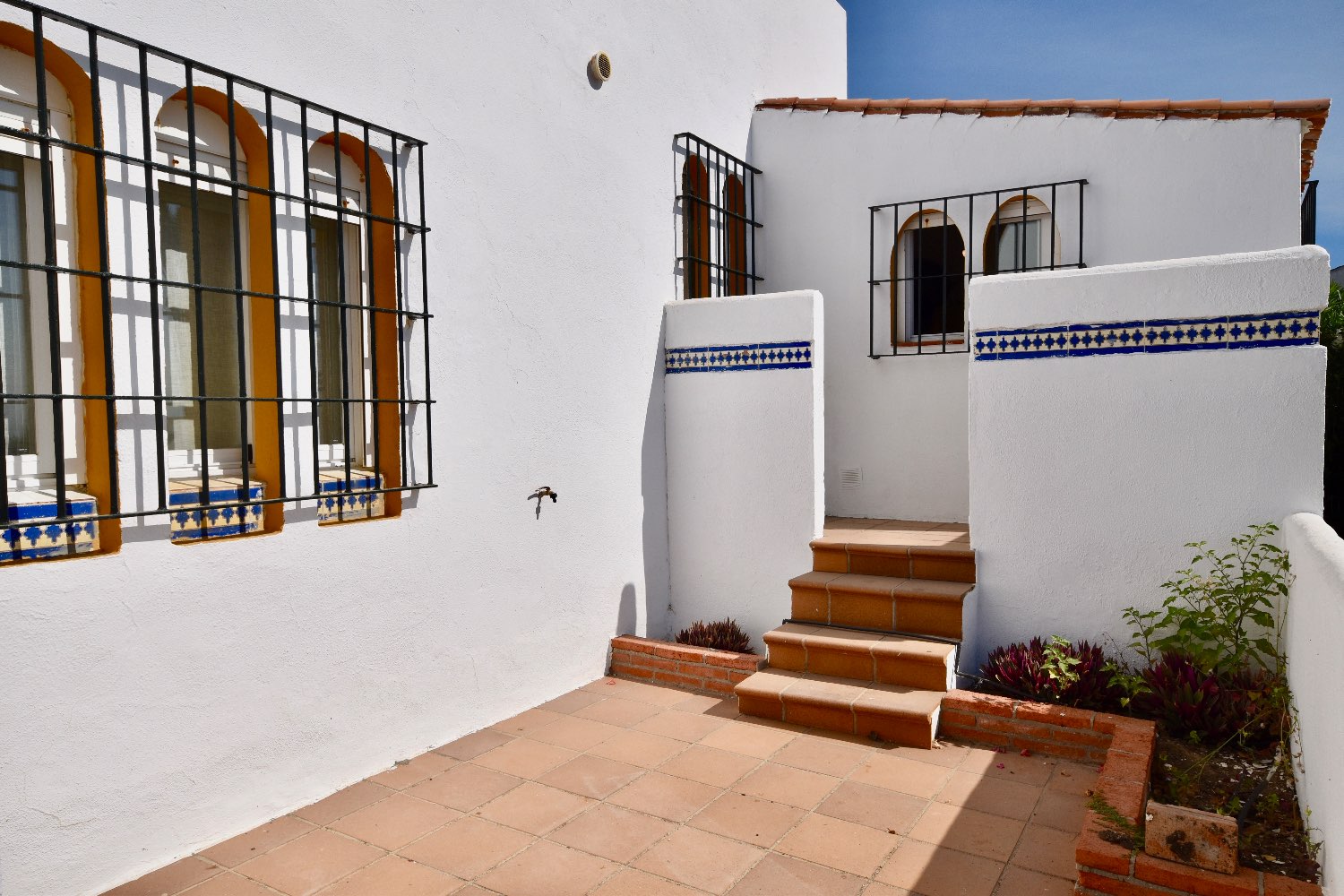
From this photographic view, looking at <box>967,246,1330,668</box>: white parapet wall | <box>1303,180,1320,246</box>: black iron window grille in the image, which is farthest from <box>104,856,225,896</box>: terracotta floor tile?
<box>1303,180,1320,246</box>: black iron window grille

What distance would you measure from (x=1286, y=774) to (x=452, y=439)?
4145mm

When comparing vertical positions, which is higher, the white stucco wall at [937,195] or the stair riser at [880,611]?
the white stucco wall at [937,195]

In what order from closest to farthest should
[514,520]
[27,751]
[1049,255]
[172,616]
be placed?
[27,751]
[172,616]
[514,520]
[1049,255]

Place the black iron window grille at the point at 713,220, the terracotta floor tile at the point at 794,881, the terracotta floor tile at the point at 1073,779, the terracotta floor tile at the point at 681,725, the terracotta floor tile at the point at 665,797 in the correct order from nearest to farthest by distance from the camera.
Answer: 1. the terracotta floor tile at the point at 794,881
2. the terracotta floor tile at the point at 665,797
3. the terracotta floor tile at the point at 1073,779
4. the terracotta floor tile at the point at 681,725
5. the black iron window grille at the point at 713,220

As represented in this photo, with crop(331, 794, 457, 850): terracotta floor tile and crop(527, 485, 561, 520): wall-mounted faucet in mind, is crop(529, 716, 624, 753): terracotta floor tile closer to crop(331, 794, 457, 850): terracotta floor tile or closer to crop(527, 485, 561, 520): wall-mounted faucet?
crop(331, 794, 457, 850): terracotta floor tile

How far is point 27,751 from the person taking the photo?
9.64 ft

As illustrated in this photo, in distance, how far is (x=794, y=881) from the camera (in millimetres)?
3266

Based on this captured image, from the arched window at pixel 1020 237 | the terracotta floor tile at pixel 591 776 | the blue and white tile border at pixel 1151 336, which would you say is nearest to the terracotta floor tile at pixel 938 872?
the terracotta floor tile at pixel 591 776

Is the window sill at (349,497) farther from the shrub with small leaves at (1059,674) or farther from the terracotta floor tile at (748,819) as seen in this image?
the shrub with small leaves at (1059,674)

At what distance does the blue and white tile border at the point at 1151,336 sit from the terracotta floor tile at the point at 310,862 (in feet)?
13.7

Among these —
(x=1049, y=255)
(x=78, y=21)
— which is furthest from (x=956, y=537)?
(x=78, y=21)

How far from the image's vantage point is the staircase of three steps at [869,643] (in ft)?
15.5

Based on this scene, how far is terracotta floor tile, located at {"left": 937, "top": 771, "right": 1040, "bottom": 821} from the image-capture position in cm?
380

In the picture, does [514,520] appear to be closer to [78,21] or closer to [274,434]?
[274,434]
